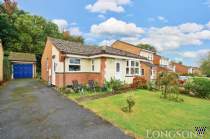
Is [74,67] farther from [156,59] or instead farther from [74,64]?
[156,59]

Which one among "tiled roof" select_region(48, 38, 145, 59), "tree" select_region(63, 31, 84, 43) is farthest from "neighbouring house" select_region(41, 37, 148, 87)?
"tree" select_region(63, 31, 84, 43)

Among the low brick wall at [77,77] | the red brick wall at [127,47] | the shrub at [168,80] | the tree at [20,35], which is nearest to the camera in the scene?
the shrub at [168,80]

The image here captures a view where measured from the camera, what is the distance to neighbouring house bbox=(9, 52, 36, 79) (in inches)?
1045

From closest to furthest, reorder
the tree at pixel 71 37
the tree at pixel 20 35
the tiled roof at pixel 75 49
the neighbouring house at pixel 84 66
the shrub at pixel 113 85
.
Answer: the neighbouring house at pixel 84 66 → the shrub at pixel 113 85 → the tiled roof at pixel 75 49 → the tree at pixel 20 35 → the tree at pixel 71 37

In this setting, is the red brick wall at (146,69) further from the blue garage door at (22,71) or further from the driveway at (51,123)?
the blue garage door at (22,71)

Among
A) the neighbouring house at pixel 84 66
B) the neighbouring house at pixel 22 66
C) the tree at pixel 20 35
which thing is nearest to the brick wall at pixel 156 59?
the neighbouring house at pixel 84 66

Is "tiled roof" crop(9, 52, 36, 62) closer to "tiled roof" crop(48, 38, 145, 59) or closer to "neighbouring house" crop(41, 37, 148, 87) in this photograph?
"tiled roof" crop(48, 38, 145, 59)

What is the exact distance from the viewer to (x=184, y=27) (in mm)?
25969

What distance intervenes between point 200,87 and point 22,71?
26117mm

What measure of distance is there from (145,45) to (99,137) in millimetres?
62726

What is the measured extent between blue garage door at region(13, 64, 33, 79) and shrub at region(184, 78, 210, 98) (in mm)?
24434

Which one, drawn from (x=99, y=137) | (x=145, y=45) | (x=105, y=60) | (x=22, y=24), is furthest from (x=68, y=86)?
(x=145, y=45)

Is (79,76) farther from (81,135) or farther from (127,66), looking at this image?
(81,135)

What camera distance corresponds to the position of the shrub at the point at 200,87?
17141mm
